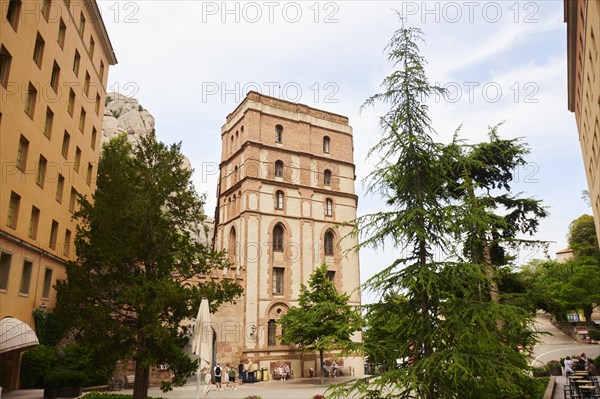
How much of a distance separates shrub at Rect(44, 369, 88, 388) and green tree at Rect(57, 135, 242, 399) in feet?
6.70

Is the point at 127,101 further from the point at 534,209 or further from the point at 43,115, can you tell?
the point at 534,209

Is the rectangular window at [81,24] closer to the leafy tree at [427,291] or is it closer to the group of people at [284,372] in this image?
the leafy tree at [427,291]

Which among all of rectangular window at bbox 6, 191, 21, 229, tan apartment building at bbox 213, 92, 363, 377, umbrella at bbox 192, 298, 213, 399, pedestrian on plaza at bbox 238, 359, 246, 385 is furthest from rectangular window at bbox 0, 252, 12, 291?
pedestrian on plaza at bbox 238, 359, 246, 385

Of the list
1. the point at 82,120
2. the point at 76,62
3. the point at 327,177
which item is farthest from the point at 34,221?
the point at 327,177

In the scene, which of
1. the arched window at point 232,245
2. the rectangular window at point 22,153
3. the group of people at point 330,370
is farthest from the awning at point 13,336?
the group of people at point 330,370

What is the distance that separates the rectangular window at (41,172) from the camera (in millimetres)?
20862

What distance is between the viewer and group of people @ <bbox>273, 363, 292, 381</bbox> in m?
33.3

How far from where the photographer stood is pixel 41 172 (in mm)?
21266

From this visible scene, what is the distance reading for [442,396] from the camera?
324 inches

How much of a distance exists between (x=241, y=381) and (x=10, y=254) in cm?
1883

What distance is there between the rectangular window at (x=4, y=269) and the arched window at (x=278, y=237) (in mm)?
21734

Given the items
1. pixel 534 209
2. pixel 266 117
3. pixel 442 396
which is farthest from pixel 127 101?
pixel 442 396

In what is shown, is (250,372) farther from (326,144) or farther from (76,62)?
(76,62)

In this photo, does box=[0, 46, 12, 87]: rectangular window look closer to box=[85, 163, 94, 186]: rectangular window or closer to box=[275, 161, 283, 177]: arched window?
box=[85, 163, 94, 186]: rectangular window
